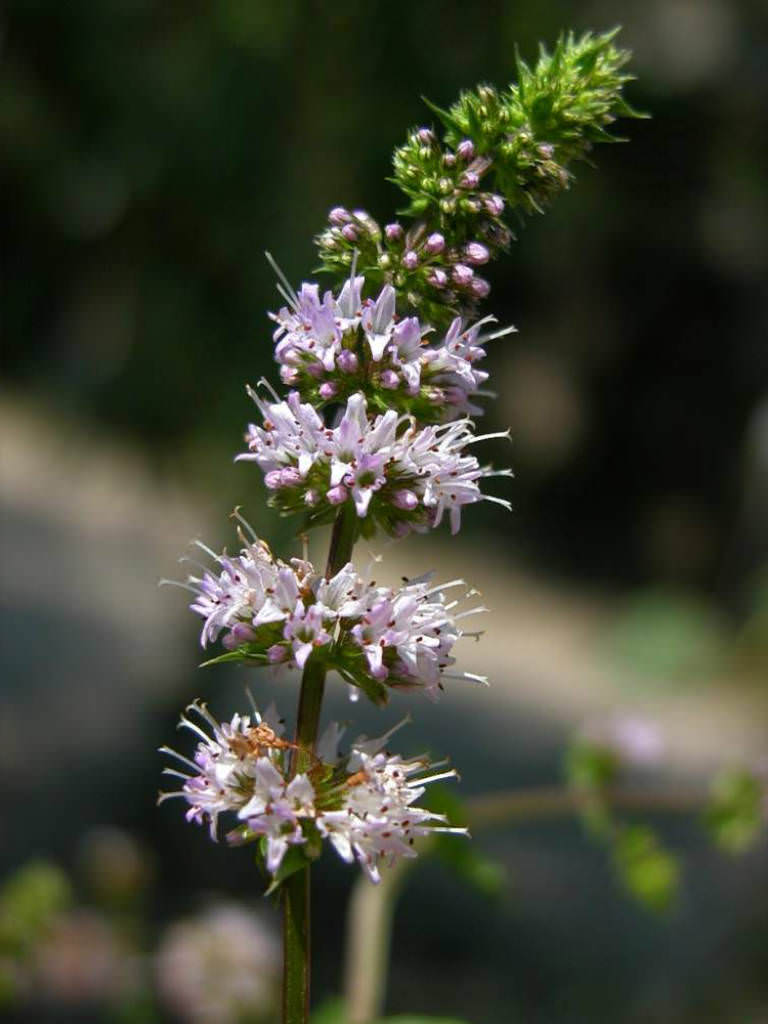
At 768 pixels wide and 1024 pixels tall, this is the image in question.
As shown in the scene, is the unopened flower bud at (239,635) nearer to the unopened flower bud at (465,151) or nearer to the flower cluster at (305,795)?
the flower cluster at (305,795)

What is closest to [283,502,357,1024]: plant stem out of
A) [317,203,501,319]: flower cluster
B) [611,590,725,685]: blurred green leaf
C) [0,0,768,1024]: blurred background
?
[317,203,501,319]: flower cluster

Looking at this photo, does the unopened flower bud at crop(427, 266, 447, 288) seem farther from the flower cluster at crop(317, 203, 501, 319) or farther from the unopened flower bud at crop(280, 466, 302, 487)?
the unopened flower bud at crop(280, 466, 302, 487)

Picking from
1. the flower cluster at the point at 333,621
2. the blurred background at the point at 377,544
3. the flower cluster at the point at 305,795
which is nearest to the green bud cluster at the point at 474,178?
the flower cluster at the point at 333,621

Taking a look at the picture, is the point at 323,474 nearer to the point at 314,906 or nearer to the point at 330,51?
the point at 330,51

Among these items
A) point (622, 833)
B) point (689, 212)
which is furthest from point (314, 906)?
point (689, 212)

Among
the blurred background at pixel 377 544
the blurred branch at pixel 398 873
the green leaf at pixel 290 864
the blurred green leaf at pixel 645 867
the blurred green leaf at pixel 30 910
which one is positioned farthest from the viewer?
the blurred background at pixel 377 544

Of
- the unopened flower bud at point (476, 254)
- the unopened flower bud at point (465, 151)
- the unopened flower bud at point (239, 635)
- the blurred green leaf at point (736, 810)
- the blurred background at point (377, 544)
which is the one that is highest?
the blurred background at point (377, 544)

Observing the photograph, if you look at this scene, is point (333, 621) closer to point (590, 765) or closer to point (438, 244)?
point (438, 244)
